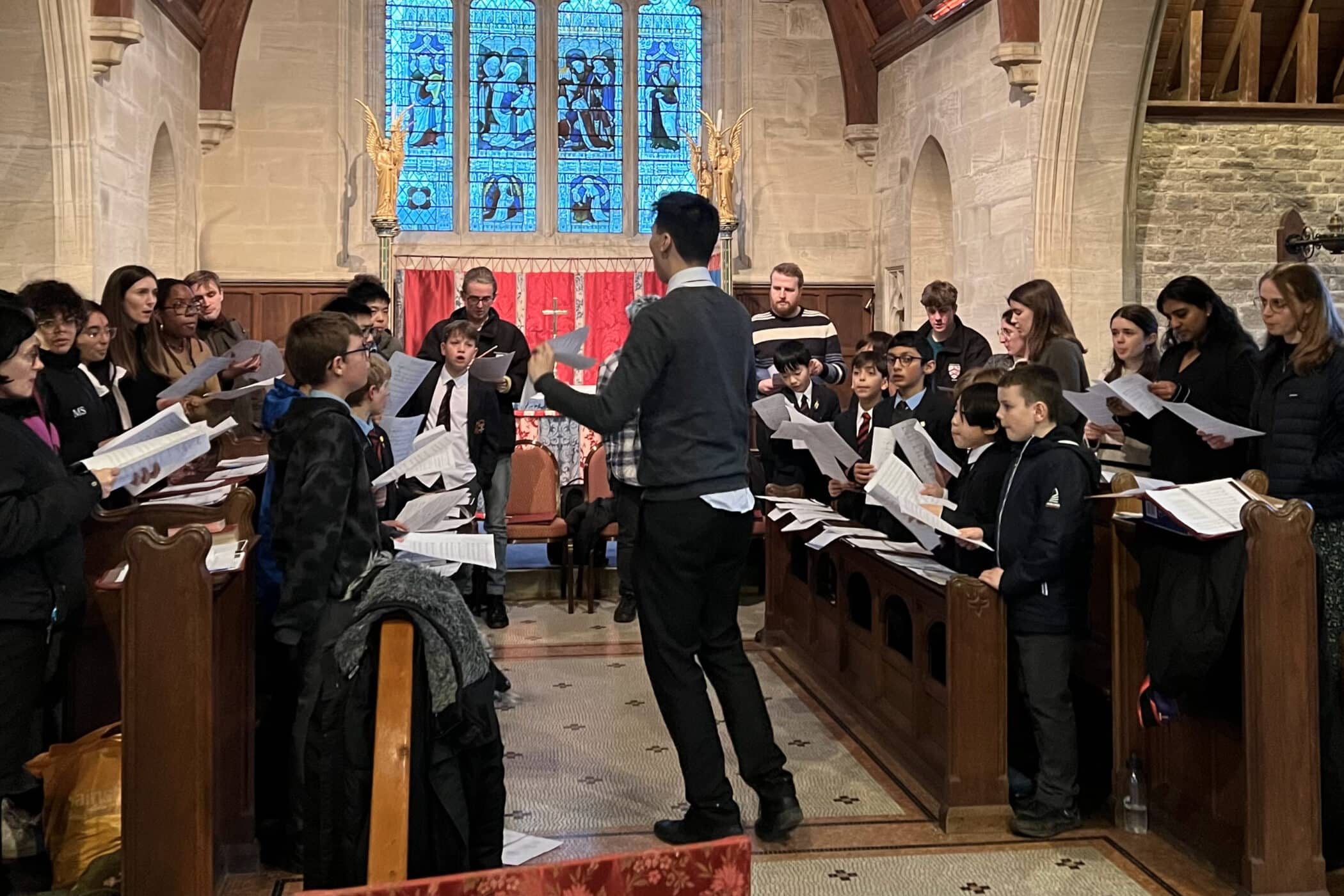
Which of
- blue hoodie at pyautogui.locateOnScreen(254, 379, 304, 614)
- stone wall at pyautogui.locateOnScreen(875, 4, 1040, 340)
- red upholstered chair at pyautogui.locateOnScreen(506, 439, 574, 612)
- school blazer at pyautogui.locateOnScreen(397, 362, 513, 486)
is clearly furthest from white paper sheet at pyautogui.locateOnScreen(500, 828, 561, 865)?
stone wall at pyautogui.locateOnScreen(875, 4, 1040, 340)

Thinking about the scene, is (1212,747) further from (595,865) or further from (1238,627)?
(595,865)

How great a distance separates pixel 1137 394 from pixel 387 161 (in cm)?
727

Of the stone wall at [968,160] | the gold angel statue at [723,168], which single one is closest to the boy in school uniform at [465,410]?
the stone wall at [968,160]

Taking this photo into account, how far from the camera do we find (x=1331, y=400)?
11.6 ft

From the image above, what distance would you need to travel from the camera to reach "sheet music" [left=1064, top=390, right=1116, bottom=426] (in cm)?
424

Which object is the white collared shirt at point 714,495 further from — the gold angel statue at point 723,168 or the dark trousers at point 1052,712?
the gold angel statue at point 723,168

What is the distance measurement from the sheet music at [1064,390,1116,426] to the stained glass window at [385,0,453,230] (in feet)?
25.1

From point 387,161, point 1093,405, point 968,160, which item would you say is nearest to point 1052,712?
point 1093,405

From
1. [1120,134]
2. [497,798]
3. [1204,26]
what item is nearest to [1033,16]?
[1120,134]

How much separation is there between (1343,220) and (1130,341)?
602 cm

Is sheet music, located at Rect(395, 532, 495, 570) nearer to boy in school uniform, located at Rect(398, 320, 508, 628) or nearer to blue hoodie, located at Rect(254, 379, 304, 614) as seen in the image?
blue hoodie, located at Rect(254, 379, 304, 614)

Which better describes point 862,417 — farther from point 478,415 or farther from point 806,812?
point 806,812

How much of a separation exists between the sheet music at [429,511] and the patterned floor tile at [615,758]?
0.81 meters

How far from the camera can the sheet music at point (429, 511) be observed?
3.52 meters
